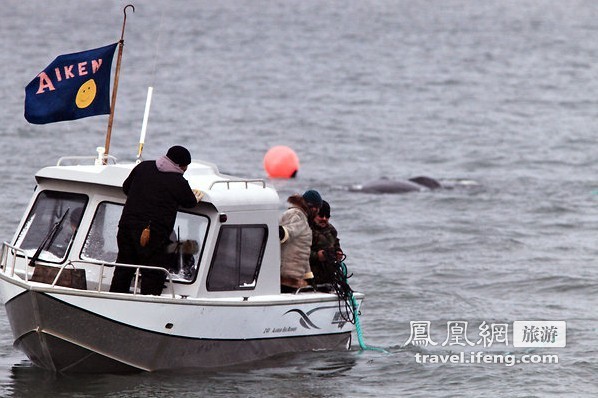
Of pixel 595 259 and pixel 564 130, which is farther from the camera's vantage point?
pixel 564 130

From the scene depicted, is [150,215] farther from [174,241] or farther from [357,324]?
[357,324]

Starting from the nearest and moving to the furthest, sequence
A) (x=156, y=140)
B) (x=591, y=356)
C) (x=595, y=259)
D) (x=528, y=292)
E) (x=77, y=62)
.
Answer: (x=77, y=62)
(x=591, y=356)
(x=528, y=292)
(x=595, y=259)
(x=156, y=140)

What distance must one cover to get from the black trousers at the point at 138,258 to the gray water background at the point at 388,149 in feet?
3.19

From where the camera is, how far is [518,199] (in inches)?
1214

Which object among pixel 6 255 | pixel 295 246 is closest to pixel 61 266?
pixel 6 255

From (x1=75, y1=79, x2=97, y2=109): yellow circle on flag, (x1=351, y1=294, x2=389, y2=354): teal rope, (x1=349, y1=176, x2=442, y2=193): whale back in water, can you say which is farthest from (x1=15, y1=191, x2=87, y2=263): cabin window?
(x1=349, y1=176, x2=442, y2=193): whale back in water

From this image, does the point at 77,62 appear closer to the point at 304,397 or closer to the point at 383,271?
the point at 304,397

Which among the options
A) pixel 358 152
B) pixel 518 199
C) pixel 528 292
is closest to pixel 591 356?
pixel 528 292

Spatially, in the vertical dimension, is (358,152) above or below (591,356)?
above

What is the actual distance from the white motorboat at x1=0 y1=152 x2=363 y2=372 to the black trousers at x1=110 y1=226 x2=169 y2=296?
13cm

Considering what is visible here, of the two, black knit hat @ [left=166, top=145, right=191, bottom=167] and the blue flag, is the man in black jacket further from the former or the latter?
the blue flag

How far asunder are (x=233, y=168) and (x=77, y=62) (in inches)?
696

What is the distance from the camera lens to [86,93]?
52.1ft

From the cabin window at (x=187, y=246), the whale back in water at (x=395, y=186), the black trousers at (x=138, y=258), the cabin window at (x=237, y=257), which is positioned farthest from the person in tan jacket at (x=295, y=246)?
the whale back in water at (x=395, y=186)
